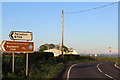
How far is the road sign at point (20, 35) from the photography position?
1431 centimetres

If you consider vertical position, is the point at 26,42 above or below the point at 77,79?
above

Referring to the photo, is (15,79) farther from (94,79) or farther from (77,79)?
(94,79)

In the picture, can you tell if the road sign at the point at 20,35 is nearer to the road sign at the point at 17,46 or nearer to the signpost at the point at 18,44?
the signpost at the point at 18,44

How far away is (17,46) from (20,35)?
0.73 metres

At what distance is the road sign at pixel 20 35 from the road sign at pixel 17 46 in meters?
0.27

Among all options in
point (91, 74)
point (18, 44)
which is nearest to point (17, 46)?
point (18, 44)

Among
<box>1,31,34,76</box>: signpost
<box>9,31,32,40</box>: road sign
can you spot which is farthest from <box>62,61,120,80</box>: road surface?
<box>9,31,32,40</box>: road sign

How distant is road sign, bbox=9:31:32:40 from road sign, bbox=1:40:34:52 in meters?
0.27

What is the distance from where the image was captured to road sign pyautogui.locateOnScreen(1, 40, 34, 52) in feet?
45.6

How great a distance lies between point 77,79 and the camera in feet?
52.4

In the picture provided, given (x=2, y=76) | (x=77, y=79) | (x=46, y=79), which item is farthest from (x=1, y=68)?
(x=77, y=79)

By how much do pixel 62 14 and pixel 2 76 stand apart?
26.0 meters

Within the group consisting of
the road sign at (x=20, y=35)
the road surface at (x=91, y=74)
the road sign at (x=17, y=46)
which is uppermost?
the road sign at (x=20, y=35)

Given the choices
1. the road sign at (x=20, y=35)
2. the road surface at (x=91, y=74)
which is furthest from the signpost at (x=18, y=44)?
the road surface at (x=91, y=74)
